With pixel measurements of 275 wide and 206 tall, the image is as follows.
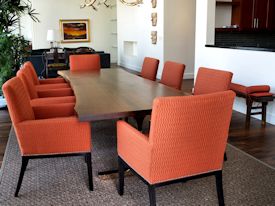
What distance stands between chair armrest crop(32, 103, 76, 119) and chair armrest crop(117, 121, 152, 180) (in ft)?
2.92

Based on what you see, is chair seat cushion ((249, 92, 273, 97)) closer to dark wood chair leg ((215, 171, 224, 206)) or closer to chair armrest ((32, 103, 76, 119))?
dark wood chair leg ((215, 171, 224, 206))

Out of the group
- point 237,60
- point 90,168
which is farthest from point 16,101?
point 237,60

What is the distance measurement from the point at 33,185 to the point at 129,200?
0.89 metres

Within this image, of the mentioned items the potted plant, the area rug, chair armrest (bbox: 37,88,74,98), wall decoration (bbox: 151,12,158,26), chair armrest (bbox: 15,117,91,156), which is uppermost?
wall decoration (bbox: 151,12,158,26)

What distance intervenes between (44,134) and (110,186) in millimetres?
733

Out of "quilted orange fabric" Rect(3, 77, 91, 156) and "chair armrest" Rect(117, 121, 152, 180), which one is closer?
"chair armrest" Rect(117, 121, 152, 180)

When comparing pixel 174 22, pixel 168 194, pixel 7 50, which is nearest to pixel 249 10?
pixel 174 22

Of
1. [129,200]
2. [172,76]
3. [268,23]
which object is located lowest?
[129,200]

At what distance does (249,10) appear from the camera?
693cm

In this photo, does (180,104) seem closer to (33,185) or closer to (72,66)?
(33,185)

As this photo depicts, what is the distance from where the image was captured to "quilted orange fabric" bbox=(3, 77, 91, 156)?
260cm

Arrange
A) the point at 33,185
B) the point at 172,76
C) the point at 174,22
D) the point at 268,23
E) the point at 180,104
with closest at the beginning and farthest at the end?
the point at 180,104 < the point at 33,185 < the point at 172,76 < the point at 268,23 < the point at 174,22

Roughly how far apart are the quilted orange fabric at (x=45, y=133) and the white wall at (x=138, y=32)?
6182mm

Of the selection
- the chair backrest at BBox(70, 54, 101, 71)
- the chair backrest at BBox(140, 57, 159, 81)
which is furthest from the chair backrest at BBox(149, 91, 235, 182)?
the chair backrest at BBox(70, 54, 101, 71)
